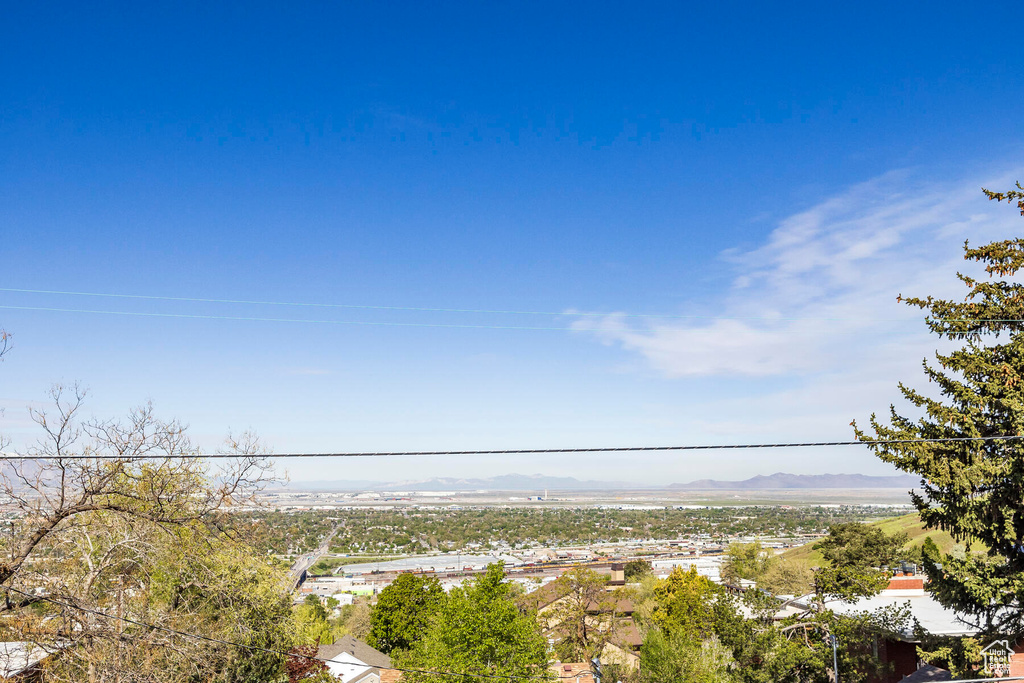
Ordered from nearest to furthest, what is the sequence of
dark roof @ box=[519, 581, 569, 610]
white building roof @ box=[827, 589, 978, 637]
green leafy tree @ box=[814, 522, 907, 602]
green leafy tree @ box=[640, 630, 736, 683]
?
1. white building roof @ box=[827, 589, 978, 637]
2. green leafy tree @ box=[640, 630, 736, 683]
3. dark roof @ box=[519, 581, 569, 610]
4. green leafy tree @ box=[814, 522, 907, 602]

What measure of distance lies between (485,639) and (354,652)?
14.1 m

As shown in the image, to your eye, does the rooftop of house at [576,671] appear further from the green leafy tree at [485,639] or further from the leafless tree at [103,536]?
the leafless tree at [103,536]

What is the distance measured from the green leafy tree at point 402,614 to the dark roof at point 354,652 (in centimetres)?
474

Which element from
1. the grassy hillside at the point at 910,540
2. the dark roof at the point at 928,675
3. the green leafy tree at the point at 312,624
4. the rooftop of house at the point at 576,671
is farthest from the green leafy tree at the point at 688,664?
the grassy hillside at the point at 910,540

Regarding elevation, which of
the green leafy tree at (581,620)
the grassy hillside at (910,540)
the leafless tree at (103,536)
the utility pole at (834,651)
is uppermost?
the leafless tree at (103,536)

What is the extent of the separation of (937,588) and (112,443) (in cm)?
1758

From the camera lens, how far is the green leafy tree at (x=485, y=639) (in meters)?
23.8

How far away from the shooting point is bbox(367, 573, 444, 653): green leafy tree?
4347cm

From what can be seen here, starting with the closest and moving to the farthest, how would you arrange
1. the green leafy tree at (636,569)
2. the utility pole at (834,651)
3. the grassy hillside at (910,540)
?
the utility pole at (834,651), the grassy hillside at (910,540), the green leafy tree at (636,569)

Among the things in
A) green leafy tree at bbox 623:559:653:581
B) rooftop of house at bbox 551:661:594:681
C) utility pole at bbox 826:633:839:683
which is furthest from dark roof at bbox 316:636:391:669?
green leafy tree at bbox 623:559:653:581

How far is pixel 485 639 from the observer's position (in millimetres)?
24375

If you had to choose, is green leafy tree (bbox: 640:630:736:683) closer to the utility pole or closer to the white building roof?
the utility pole

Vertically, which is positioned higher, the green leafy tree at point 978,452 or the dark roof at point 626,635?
the green leafy tree at point 978,452

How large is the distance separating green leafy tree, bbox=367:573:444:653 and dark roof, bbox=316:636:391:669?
15.6ft
